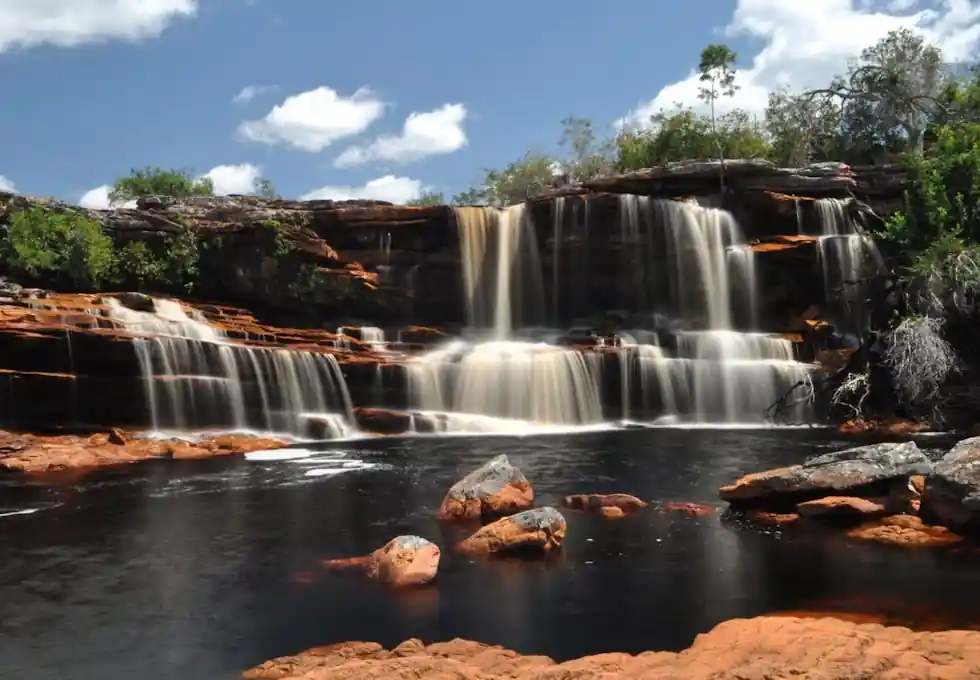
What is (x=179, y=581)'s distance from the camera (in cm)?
1111

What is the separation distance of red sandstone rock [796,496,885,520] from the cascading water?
1662cm

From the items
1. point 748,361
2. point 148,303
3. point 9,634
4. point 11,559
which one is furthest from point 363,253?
point 9,634

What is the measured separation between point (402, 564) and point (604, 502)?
5.12m

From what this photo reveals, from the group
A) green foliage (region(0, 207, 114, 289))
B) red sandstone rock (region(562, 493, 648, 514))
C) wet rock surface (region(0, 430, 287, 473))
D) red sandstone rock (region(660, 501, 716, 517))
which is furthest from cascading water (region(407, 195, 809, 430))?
red sandstone rock (region(660, 501, 716, 517))

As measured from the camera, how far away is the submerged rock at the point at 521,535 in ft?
39.1

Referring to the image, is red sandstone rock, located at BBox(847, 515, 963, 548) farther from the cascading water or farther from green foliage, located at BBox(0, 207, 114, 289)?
green foliage, located at BBox(0, 207, 114, 289)

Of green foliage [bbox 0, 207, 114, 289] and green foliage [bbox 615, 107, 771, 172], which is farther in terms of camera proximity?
green foliage [bbox 615, 107, 771, 172]

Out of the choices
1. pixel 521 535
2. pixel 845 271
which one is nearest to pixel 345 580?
pixel 521 535

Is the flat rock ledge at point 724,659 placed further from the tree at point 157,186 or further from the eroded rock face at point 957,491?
the tree at point 157,186

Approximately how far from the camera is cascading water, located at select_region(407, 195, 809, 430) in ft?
99.1

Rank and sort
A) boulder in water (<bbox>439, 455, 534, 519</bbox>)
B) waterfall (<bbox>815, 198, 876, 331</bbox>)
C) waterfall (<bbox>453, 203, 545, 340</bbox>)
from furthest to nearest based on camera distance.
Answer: waterfall (<bbox>453, 203, 545, 340</bbox>), waterfall (<bbox>815, 198, 876, 331</bbox>), boulder in water (<bbox>439, 455, 534, 519</bbox>)

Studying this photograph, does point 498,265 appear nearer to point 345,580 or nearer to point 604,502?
point 604,502

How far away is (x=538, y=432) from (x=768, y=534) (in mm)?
15795

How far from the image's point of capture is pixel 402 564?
10.8 meters
